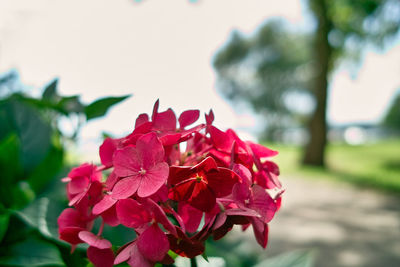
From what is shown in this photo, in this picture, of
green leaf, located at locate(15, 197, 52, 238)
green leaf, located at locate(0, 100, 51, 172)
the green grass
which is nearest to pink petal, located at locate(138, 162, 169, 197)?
green leaf, located at locate(15, 197, 52, 238)

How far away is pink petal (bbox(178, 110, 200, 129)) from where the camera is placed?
41cm

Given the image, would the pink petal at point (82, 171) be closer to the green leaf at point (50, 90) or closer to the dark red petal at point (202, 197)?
the dark red petal at point (202, 197)

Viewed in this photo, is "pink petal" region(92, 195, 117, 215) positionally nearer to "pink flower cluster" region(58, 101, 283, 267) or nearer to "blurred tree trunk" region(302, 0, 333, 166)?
"pink flower cluster" region(58, 101, 283, 267)

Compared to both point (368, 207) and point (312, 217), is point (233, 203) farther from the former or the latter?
point (368, 207)

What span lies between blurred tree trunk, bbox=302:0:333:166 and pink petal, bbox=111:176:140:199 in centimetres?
732

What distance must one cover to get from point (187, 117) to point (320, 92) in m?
7.28

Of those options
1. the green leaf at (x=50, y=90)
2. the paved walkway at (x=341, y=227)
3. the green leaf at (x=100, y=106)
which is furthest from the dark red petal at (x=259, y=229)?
the paved walkway at (x=341, y=227)


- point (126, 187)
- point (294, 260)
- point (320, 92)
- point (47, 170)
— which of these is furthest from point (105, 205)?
point (320, 92)

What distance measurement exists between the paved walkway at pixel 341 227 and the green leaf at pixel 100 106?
4.29ft

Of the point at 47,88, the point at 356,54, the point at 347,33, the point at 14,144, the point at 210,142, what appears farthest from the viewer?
the point at 356,54

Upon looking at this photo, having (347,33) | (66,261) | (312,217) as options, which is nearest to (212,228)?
(66,261)

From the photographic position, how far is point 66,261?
0.44m

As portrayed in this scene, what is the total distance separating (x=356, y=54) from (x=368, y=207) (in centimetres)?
556

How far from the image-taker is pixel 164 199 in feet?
1.02
